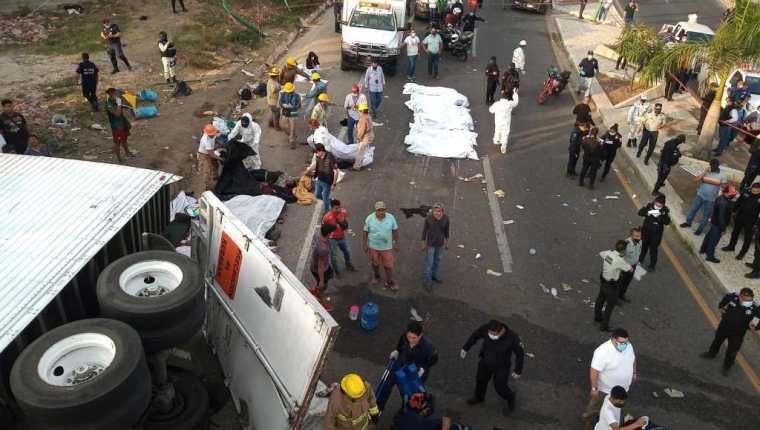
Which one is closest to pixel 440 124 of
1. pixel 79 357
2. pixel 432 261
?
pixel 432 261

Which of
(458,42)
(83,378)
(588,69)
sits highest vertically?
(83,378)

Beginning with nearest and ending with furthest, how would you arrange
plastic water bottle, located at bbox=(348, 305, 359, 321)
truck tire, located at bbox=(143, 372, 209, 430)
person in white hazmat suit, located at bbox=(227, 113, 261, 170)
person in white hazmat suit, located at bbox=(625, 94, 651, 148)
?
truck tire, located at bbox=(143, 372, 209, 430), plastic water bottle, located at bbox=(348, 305, 359, 321), person in white hazmat suit, located at bbox=(227, 113, 261, 170), person in white hazmat suit, located at bbox=(625, 94, 651, 148)

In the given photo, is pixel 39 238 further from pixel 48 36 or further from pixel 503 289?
pixel 48 36

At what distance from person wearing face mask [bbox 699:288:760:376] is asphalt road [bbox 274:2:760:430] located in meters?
0.35

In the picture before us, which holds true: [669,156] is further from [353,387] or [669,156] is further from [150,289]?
[150,289]

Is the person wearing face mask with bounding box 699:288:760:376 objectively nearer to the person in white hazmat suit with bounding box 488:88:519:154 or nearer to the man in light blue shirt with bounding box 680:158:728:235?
the man in light blue shirt with bounding box 680:158:728:235

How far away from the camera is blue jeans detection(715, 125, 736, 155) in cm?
1434

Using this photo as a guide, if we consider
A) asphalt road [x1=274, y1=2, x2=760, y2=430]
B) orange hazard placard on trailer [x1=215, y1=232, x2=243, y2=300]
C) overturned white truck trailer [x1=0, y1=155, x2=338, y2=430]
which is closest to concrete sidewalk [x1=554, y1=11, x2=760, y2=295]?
asphalt road [x1=274, y1=2, x2=760, y2=430]

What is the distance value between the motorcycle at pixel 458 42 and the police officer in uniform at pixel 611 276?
14623mm

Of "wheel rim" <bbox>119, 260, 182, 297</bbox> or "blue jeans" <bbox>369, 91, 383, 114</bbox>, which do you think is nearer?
"wheel rim" <bbox>119, 260, 182, 297</bbox>

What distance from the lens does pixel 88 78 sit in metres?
14.2

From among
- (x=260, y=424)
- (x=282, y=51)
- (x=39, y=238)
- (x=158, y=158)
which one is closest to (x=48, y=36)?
(x=282, y=51)

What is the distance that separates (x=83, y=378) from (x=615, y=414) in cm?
494

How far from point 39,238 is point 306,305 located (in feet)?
9.35
